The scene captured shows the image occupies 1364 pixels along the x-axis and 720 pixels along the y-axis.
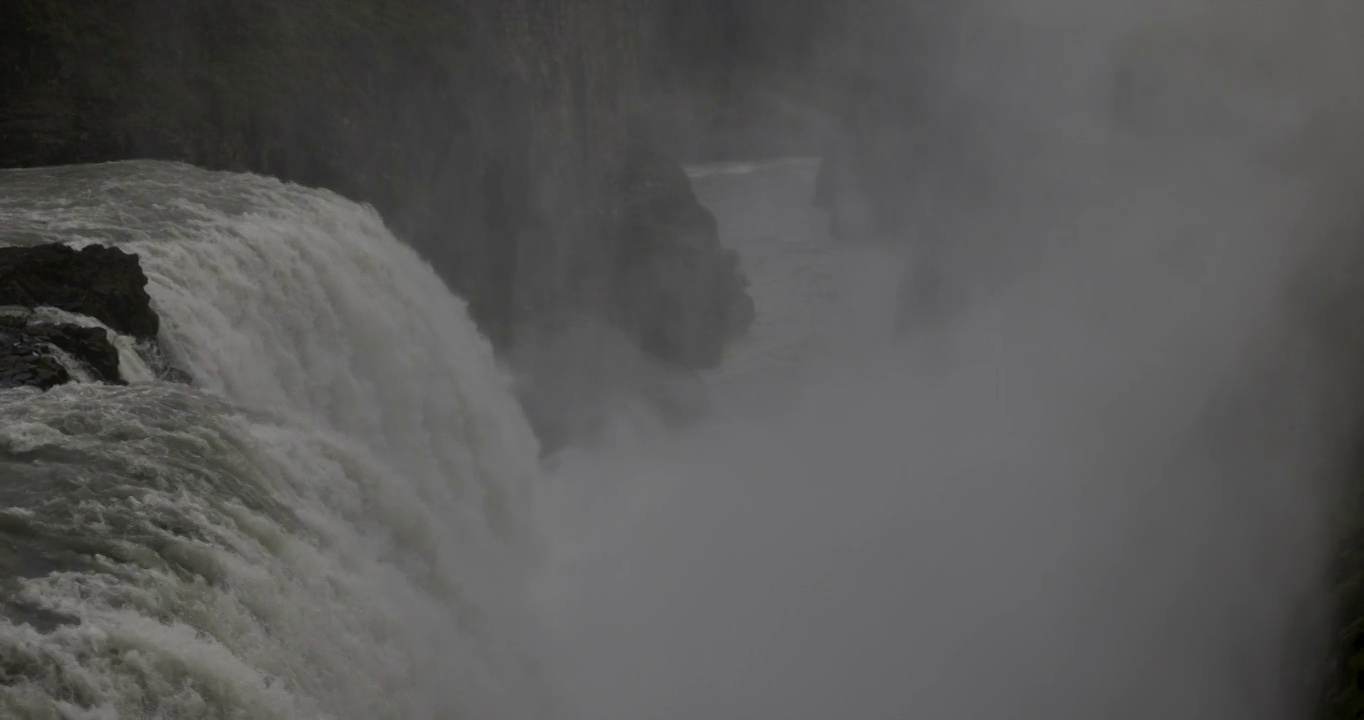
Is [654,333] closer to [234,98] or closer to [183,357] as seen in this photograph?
[234,98]

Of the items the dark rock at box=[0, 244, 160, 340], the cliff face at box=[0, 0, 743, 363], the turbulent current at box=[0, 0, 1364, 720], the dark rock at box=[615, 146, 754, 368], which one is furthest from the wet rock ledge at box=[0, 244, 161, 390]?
the dark rock at box=[615, 146, 754, 368]

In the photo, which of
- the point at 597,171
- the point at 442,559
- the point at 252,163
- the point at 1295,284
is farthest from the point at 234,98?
the point at 1295,284

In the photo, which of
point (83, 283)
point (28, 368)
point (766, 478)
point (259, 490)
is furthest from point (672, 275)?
point (259, 490)

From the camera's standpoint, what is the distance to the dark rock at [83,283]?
10711 mm

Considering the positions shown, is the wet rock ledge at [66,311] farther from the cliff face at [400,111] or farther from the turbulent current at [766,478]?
the cliff face at [400,111]

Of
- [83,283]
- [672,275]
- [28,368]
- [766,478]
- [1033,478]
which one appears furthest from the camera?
[672,275]

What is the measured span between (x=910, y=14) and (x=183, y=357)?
44945mm

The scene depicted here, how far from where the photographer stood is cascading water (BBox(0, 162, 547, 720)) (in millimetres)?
6879

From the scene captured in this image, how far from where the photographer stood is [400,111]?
24359mm

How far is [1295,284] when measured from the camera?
2158 centimetres

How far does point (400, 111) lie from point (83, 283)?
13989 millimetres

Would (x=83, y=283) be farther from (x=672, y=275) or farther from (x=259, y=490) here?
(x=672, y=275)

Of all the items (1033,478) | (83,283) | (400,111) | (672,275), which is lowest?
(1033,478)

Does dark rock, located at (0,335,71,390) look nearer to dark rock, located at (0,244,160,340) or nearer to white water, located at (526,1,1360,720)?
dark rock, located at (0,244,160,340)
